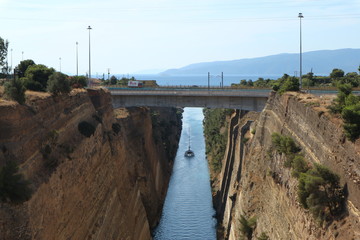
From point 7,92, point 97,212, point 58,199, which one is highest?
point 7,92

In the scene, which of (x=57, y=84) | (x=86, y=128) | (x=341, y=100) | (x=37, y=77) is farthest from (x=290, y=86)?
(x=37, y=77)

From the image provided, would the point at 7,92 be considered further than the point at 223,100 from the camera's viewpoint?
No

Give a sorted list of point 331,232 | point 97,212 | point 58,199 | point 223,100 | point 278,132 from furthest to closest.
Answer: point 223,100 → point 278,132 → point 97,212 → point 58,199 → point 331,232

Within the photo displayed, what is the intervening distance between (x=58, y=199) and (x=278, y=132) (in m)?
16.2

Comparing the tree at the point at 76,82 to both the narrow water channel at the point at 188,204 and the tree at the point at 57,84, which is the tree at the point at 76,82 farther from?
the narrow water channel at the point at 188,204

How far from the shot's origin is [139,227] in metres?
38.3

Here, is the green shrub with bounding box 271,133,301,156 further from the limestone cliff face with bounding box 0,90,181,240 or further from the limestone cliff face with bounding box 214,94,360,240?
the limestone cliff face with bounding box 0,90,181,240

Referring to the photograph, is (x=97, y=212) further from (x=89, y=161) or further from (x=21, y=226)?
(x=21, y=226)

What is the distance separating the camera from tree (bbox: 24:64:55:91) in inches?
1200

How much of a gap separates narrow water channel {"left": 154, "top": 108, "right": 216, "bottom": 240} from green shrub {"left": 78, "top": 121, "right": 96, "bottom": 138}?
16188 millimetres

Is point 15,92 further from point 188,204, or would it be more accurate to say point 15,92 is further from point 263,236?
point 188,204

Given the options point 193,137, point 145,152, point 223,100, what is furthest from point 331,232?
point 193,137

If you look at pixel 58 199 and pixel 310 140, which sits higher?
pixel 310 140

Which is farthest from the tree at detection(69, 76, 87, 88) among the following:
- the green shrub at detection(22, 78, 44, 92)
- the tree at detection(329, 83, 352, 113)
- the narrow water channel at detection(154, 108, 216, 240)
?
the tree at detection(329, 83, 352, 113)
